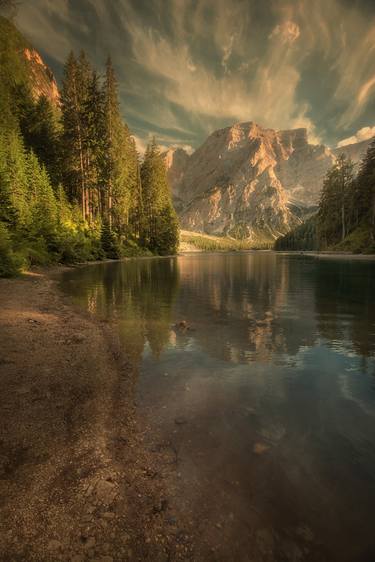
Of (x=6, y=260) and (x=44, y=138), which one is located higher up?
(x=44, y=138)

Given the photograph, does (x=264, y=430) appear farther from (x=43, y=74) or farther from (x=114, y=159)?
(x=43, y=74)

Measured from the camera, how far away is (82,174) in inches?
1690

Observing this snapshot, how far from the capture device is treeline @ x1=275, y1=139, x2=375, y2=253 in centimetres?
6512

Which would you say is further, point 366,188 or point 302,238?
point 302,238

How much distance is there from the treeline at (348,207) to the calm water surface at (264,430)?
61.8 meters

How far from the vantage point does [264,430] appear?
14.0ft

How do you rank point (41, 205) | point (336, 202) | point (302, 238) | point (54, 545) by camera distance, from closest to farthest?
point (54, 545)
point (41, 205)
point (336, 202)
point (302, 238)

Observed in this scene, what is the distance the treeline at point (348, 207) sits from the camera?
65125 mm

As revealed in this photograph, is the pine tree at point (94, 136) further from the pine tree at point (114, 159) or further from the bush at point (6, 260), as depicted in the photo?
the bush at point (6, 260)

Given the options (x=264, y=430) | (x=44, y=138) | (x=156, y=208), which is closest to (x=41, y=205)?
(x=44, y=138)

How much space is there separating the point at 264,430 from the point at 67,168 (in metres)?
50.5

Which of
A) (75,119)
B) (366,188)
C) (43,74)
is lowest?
(366,188)

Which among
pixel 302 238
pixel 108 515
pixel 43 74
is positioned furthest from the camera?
pixel 43 74

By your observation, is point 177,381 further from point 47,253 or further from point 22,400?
point 47,253
